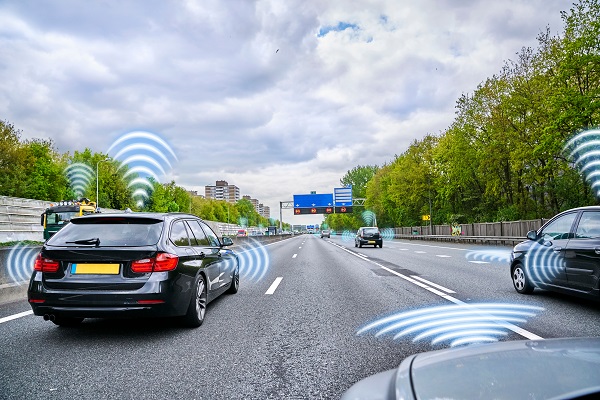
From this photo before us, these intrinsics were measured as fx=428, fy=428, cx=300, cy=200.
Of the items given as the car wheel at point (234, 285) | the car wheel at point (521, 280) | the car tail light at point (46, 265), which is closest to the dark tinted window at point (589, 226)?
the car wheel at point (521, 280)

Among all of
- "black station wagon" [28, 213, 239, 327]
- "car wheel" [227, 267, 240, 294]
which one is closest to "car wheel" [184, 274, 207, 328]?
"black station wagon" [28, 213, 239, 327]

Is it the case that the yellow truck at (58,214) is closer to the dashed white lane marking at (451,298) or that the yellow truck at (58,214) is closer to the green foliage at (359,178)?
the dashed white lane marking at (451,298)

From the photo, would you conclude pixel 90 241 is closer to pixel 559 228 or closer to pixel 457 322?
pixel 457 322

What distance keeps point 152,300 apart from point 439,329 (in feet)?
11.1

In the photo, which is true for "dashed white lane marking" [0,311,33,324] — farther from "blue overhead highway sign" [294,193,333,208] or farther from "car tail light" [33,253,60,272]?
"blue overhead highway sign" [294,193,333,208]

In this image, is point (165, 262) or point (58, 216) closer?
point (165, 262)

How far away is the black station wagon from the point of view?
15.9ft

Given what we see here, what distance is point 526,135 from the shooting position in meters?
36.7

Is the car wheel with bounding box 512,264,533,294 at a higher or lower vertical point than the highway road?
higher

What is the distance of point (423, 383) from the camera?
1468 mm

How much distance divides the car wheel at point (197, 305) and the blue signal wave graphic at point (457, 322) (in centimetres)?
209

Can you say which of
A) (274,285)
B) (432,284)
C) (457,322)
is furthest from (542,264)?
(274,285)

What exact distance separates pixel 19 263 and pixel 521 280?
33.1ft

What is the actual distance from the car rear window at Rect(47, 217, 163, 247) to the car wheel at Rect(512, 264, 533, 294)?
640cm
